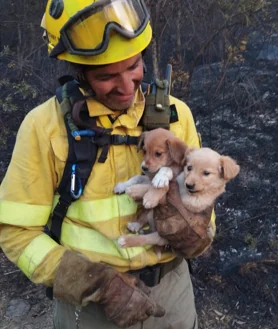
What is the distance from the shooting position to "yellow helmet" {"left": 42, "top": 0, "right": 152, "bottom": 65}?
2.19 metres

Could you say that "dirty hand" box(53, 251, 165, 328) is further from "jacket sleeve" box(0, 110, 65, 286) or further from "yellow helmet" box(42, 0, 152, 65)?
"yellow helmet" box(42, 0, 152, 65)

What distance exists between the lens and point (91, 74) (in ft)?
7.45

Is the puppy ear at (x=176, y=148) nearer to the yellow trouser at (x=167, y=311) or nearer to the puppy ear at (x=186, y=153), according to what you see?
the puppy ear at (x=186, y=153)

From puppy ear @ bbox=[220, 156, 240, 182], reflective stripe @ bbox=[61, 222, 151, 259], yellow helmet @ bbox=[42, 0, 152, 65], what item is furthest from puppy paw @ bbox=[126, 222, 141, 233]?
yellow helmet @ bbox=[42, 0, 152, 65]

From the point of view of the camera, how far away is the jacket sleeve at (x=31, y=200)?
7.40ft

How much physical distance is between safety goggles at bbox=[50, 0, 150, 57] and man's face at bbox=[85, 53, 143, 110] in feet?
0.37

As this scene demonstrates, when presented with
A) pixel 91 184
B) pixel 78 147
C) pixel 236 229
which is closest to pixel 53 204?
pixel 91 184

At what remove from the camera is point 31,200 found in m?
2.28

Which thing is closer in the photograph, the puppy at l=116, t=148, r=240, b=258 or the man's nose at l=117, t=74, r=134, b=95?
the man's nose at l=117, t=74, r=134, b=95

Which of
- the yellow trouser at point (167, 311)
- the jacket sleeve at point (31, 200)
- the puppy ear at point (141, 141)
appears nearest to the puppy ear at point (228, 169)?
the puppy ear at point (141, 141)

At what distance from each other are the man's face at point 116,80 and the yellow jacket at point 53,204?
0.24 feet

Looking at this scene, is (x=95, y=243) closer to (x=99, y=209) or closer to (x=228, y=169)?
(x=99, y=209)

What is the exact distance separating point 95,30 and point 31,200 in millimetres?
951

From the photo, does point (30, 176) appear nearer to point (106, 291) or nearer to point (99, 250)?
point (99, 250)
